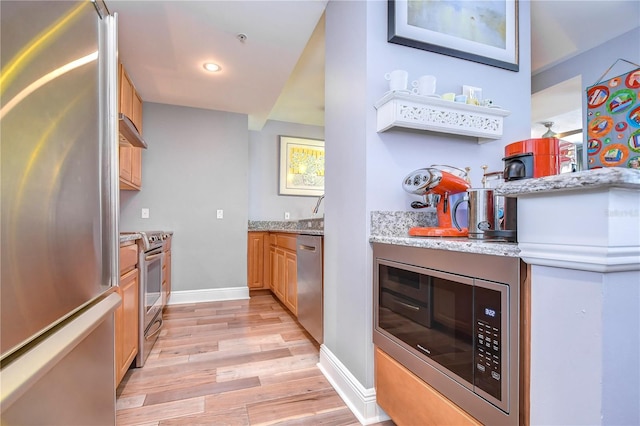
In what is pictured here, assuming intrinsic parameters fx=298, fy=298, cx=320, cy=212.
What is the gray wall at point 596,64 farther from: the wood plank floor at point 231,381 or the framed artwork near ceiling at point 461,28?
the wood plank floor at point 231,381

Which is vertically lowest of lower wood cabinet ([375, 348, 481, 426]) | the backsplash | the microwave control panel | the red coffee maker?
lower wood cabinet ([375, 348, 481, 426])

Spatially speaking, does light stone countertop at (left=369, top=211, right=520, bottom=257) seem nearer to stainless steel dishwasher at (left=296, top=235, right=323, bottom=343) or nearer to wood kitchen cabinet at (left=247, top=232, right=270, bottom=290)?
stainless steel dishwasher at (left=296, top=235, right=323, bottom=343)

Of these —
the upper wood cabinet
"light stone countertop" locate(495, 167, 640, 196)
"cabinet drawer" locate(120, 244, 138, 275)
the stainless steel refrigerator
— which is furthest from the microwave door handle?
the upper wood cabinet

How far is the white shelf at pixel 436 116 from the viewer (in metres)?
1.35

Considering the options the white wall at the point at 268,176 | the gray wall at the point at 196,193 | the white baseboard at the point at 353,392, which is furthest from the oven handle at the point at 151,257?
the white wall at the point at 268,176

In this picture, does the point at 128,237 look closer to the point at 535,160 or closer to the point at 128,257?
the point at 128,257

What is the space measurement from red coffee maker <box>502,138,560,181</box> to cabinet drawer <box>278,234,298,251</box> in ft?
5.91

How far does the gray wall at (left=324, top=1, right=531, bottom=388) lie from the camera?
58.8 inches

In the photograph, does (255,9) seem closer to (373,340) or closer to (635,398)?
(373,340)

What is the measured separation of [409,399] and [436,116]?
4.05 feet

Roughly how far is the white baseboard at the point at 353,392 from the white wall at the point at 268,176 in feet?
9.45

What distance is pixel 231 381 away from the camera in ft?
5.80

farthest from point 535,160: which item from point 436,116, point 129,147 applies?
point 129,147

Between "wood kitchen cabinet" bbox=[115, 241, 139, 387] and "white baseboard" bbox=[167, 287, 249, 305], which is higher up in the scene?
"wood kitchen cabinet" bbox=[115, 241, 139, 387]
